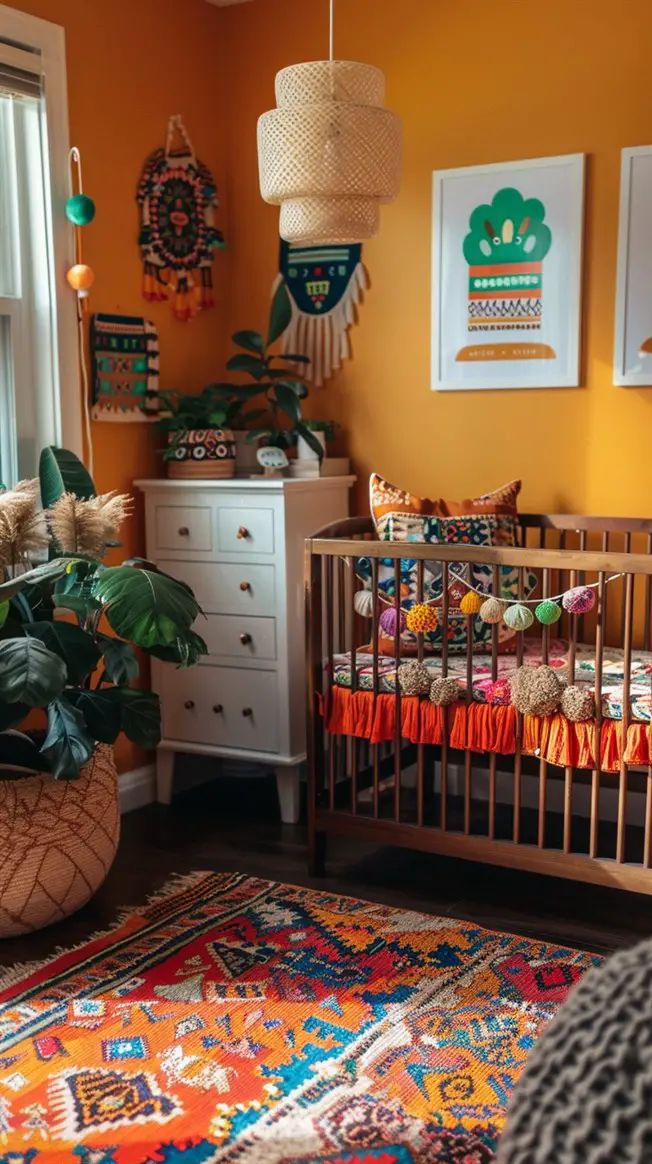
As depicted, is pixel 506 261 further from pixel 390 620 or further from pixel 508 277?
pixel 390 620

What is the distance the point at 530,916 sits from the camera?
8.47 feet

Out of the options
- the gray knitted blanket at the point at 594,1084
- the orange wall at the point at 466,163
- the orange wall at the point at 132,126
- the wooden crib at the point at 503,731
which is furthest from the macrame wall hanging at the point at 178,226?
the gray knitted blanket at the point at 594,1084

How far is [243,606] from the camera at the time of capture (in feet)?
10.7

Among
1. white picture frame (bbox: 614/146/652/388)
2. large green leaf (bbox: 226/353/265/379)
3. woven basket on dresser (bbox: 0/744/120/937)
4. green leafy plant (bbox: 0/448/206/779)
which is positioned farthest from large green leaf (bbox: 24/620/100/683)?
white picture frame (bbox: 614/146/652/388)

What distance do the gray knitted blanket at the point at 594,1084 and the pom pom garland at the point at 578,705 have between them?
5.76 ft

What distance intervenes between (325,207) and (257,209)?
3.92 ft

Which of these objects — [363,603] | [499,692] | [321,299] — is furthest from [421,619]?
[321,299]

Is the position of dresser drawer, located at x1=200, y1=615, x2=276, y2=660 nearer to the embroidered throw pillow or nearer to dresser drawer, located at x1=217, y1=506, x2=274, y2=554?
dresser drawer, located at x1=217, y1=506, x2=274, y2=554

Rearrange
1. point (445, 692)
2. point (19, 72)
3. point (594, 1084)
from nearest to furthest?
1. point (594, 1084)
2. point (445, 692)
3. point (19, 72)

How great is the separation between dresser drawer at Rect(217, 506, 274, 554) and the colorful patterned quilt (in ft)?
1.43

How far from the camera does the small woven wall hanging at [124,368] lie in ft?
10.6

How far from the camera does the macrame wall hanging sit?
341 centimetres

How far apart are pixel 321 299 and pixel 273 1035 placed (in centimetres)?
227

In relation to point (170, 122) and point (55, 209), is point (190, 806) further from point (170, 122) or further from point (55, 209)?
point (170, 122)
